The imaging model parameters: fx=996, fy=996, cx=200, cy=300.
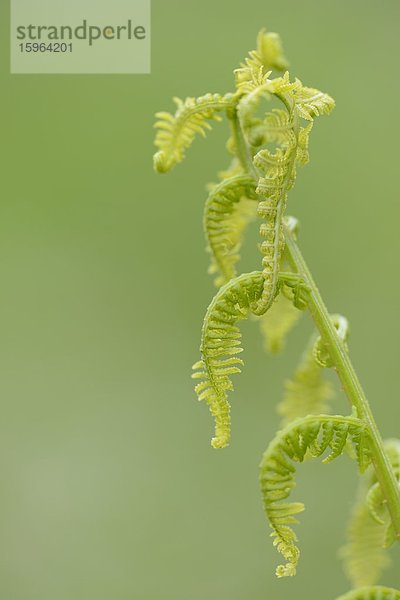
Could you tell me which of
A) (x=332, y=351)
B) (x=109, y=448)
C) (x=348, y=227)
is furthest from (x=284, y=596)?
(x=332, y=351)

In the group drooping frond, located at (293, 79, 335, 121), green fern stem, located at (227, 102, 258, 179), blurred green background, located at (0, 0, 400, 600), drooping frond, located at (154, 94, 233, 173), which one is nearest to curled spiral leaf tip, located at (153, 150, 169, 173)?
drooping frond, located at (154, 94, 233, 173)

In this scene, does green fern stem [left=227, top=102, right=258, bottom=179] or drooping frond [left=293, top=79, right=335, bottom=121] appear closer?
drooping frond [left=293, top=79, right=335, bottom=121]

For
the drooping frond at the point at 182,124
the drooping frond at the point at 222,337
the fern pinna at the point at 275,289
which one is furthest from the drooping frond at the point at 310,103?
the drooping frond at the point at 222,337

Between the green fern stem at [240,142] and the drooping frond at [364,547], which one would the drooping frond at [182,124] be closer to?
the green fern stem at [240,142]

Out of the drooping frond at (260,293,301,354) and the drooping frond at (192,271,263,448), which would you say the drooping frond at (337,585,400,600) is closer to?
the drooping frond at (192,271,263,448)

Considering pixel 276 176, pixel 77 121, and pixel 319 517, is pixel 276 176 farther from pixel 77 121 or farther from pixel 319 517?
pixel 77 121

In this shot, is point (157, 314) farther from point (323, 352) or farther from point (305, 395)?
point (323, 352)
